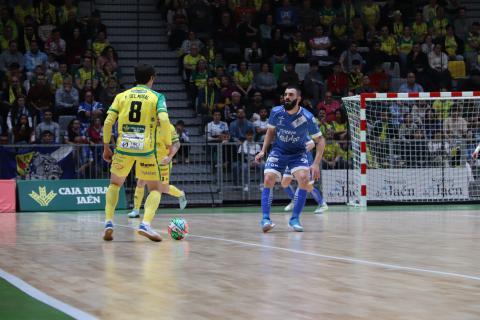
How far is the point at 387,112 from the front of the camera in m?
26.3

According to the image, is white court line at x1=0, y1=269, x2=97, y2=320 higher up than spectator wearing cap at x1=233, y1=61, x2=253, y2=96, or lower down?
lower down

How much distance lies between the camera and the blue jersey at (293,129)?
1541 cm

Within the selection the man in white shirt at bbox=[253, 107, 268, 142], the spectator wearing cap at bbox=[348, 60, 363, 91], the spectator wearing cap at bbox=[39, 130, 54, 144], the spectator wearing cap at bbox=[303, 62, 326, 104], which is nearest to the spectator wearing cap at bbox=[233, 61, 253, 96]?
the man in white shirt at bbox=[253, 107, 268, 142]

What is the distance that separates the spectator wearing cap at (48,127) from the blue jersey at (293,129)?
10480mm

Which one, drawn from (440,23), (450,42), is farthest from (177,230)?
(440,23)

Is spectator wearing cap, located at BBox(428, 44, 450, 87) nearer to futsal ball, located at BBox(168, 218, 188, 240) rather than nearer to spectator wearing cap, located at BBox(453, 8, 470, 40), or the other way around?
spectator wearing cap, located at BBox(453, 8, 470, 40)

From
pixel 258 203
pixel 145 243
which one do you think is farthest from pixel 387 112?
pixel 145 243

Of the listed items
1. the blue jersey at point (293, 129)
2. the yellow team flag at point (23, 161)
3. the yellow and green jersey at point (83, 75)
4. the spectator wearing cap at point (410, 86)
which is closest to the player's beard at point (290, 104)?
the blue jersey at point (293, 129)

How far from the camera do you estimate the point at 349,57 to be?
29.3m

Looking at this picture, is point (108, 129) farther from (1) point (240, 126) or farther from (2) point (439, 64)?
(2) point (439, 64)

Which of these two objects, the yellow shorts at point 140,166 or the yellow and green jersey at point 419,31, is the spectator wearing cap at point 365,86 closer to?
the yellow and green jersey at point 419,31

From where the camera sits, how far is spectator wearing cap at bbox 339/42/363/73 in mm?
29219

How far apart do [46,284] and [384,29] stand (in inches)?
A: 908

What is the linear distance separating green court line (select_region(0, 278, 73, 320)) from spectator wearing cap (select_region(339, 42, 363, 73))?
858 inches
